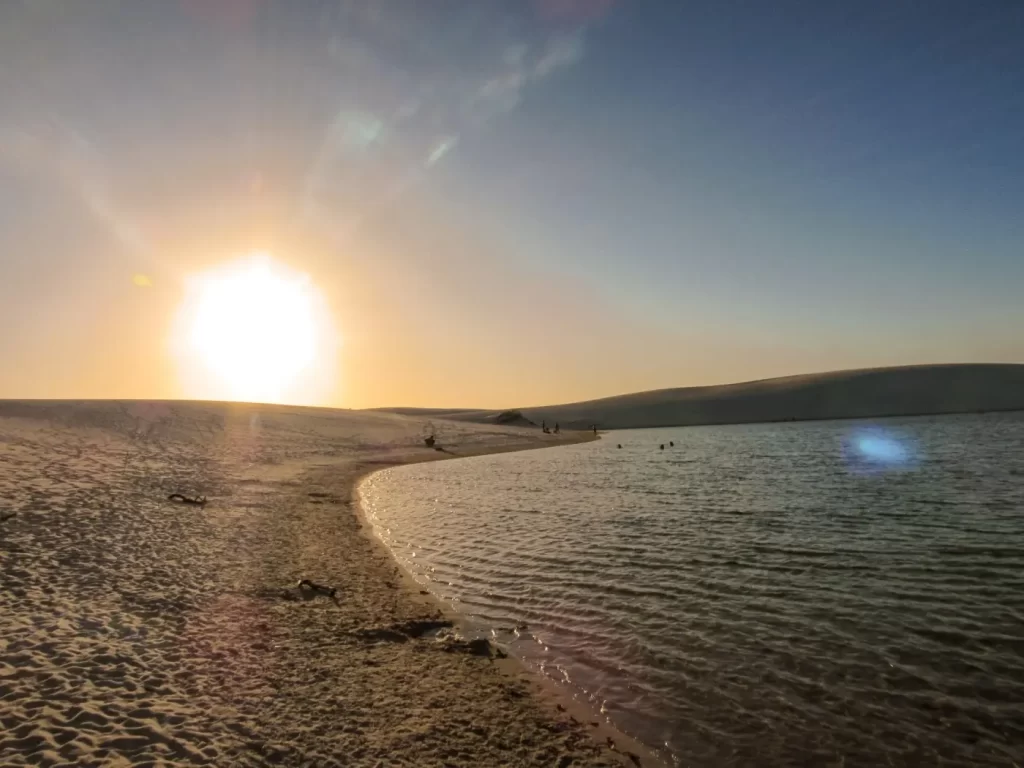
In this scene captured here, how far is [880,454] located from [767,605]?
1515 inches

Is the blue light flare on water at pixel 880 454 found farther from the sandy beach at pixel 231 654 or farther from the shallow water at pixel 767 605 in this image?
the sandy beach at pixel 231 654

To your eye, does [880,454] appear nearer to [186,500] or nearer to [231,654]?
[186,500]

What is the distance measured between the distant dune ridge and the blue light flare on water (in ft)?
266

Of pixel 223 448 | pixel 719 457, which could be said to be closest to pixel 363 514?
pixel 223 448

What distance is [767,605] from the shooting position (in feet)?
41.3

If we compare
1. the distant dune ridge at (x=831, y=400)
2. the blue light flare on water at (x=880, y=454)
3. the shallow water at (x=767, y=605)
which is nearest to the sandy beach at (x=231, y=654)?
the shallow water at (x=767, y=605)

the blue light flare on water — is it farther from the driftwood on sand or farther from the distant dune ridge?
the distant dune ridge

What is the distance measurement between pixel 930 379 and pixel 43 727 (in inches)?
7046

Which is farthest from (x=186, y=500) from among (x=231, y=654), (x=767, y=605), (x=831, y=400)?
(x=831, y=400)

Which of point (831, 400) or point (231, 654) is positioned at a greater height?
point (831, 400)

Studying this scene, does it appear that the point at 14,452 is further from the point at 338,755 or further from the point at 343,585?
the point at 338,755

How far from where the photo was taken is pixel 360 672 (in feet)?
31.7

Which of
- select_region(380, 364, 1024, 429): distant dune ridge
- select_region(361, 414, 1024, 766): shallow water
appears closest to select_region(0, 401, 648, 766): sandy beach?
select_region(361, 414, 1024, 766): shallow water

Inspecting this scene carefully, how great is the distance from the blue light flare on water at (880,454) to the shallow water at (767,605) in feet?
21.0
